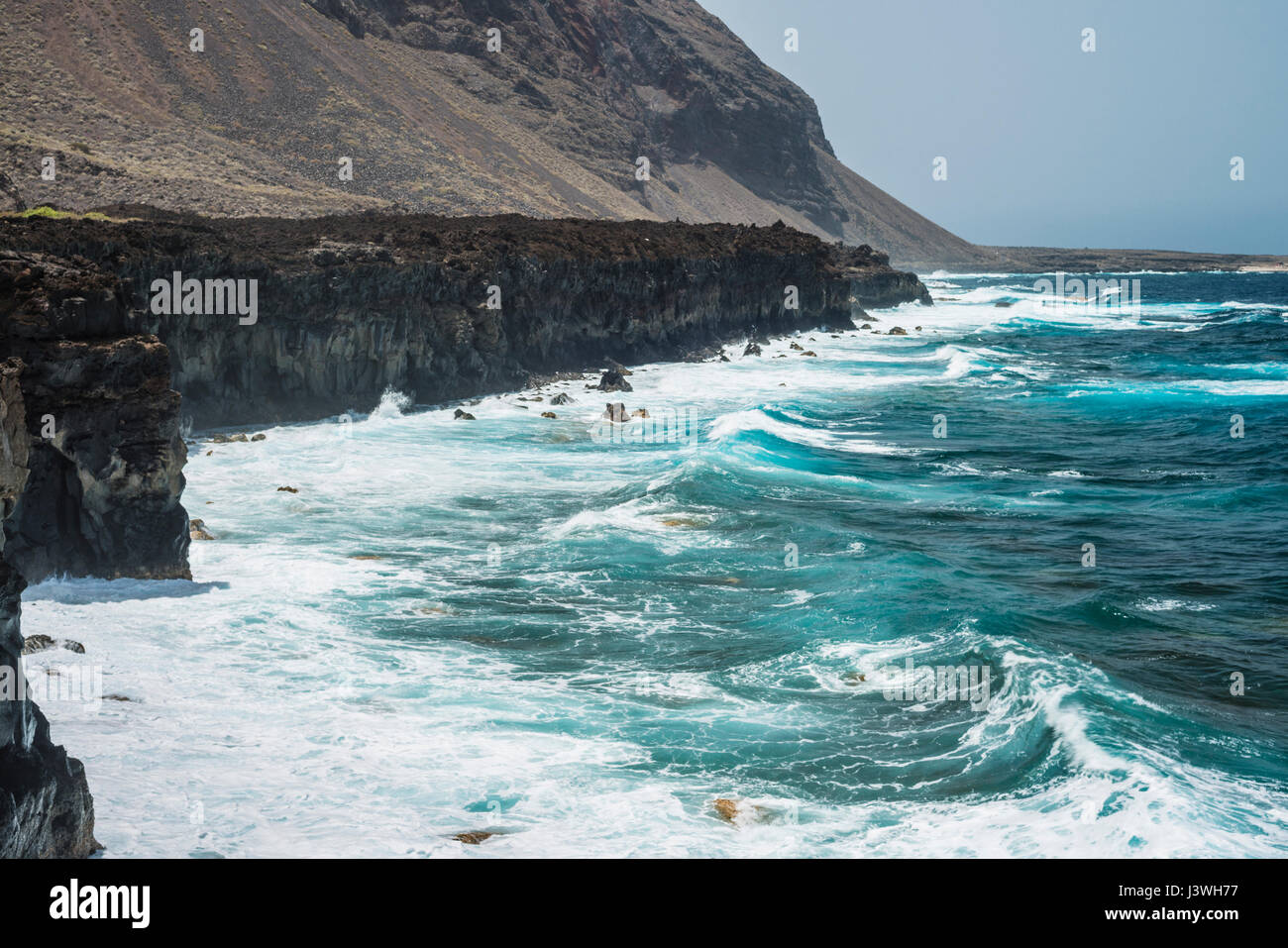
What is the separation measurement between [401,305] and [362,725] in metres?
29.0

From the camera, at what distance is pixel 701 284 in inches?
2544

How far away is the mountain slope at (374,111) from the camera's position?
6931cm

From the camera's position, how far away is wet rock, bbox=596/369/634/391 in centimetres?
4803

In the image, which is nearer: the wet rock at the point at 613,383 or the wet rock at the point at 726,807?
the wet rock at the point at 726,807

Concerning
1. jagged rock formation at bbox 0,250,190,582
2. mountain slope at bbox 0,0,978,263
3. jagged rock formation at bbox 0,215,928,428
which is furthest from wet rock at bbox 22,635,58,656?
mountain slope at bbox 0,0,978,263

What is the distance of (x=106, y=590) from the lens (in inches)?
738

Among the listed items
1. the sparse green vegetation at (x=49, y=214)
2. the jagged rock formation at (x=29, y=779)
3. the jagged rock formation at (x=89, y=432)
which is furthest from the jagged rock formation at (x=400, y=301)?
the jagged rock formation at (x=29, y=779)

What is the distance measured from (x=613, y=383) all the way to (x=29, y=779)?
39172mm

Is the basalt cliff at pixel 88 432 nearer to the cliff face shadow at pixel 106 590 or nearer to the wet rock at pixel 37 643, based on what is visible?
the cliff face shadow at pixel 106 590

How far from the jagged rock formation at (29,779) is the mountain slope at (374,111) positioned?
52.4 m

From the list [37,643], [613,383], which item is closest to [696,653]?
[37,643]
